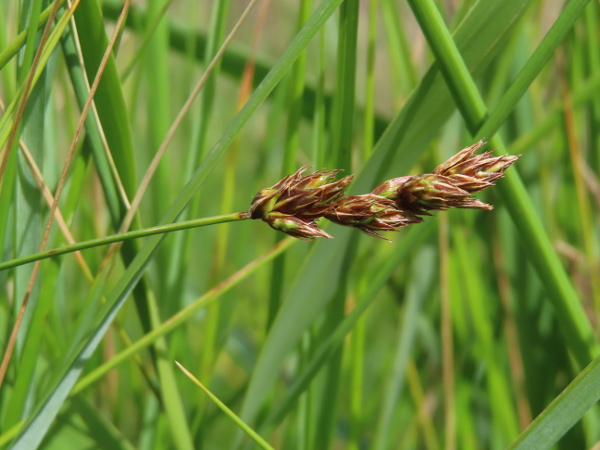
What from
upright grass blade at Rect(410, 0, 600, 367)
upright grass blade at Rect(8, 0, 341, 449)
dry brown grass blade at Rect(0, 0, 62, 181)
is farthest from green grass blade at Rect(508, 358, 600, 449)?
dry brown grass blade at Rect(0, 0, 62, 181)

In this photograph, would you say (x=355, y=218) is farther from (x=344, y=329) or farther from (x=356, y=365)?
(x=356, y=365)

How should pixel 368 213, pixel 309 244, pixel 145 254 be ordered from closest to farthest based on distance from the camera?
pixel 368 213 → pixel 145 254 → pixel 309 244

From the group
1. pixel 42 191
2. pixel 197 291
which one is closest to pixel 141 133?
pixel 197 291

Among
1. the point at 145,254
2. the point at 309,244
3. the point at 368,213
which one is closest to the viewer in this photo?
the point at 368,213

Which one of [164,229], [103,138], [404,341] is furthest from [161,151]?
[404,341]

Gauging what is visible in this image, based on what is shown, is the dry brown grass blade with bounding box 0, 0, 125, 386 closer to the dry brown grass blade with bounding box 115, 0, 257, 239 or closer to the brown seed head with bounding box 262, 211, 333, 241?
the dry brown grass blade with bounding box 115, 0, 257, 239

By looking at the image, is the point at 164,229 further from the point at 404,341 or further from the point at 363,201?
the point at 404,341
